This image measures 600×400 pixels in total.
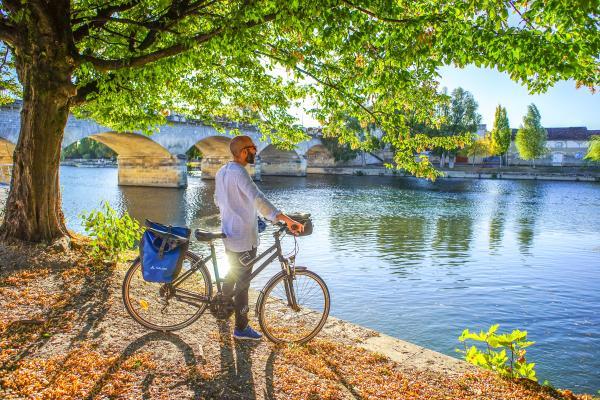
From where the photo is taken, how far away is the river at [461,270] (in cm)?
804

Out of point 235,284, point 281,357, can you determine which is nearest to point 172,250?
point 235,284

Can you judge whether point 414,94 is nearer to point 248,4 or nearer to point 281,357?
point 248,4

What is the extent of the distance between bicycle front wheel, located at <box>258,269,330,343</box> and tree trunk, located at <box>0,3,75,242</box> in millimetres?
3978

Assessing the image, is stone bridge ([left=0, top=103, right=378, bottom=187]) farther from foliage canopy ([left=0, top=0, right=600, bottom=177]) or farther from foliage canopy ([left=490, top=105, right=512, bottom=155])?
foliage canopy ([left=490, top=105, right=512, bottom=155])

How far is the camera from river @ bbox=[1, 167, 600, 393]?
804 centimetres

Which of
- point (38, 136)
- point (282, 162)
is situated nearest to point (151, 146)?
point (282, 162)

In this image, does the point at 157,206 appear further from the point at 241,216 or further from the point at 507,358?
the point at 507,358

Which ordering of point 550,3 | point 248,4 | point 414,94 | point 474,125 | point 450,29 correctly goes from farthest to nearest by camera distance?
point 474,125 < point 414,94 < point 248,4 < point 450,29 < point 550,3

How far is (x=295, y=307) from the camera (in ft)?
15.7

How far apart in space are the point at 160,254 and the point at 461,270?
9971 millimetres

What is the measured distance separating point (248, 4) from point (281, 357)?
4.30 metres

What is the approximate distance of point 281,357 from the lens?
4293mm

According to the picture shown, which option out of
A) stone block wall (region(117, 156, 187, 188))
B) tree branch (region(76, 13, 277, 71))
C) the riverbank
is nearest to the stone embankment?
stone block wall (region(117, 156, 187, 188))

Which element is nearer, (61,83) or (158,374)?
(158,374)
